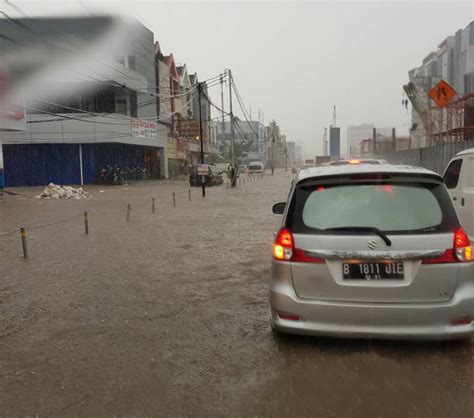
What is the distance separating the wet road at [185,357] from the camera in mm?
3207

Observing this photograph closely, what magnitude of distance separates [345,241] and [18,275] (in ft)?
19.6

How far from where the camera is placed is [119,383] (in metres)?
3.56

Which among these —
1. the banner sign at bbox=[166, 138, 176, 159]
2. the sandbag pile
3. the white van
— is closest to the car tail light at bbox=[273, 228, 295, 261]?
the white van

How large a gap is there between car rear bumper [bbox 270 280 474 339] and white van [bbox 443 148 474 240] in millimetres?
4368

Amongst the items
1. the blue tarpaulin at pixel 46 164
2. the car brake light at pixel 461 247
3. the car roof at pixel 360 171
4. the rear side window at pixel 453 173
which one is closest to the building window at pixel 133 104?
the blue tarpaulin at pixel 46 164

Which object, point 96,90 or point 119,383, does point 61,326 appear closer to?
point 119,383

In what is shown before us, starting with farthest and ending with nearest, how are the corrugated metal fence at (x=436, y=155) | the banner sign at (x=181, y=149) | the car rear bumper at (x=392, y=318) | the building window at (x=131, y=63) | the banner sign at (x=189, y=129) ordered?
1. the banner sign at (x=181, y=149)
2. the banner sign at (x=189, y=129)
3. the building window at (x=131, y=63)
4. the corrugated metal fence at (x=436, y=155)
5. the car rear bumper at (x=392, y=318)

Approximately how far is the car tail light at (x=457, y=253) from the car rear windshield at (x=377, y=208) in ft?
0.30

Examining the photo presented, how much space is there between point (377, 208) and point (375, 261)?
1.56 feet

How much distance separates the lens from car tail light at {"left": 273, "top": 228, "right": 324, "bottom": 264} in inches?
148

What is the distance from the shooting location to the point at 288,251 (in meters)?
3.85

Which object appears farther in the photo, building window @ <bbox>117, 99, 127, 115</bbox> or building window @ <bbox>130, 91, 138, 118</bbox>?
building window @ <bbox>130, 91, 138, 118</bbox>

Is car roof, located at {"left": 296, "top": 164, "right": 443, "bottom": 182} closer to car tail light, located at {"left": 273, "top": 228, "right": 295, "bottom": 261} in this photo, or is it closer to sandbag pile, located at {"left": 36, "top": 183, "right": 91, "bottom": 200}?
car tail light, located at {"left": 273, "top": 228, "right": 295, "bottom": 261}

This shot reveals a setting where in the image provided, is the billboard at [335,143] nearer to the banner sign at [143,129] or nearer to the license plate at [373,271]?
the banner sign at [143,129]
